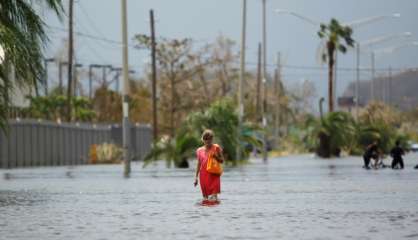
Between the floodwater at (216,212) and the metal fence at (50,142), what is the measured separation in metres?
26.7

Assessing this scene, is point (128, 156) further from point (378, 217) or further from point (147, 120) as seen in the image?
point (147, 120)

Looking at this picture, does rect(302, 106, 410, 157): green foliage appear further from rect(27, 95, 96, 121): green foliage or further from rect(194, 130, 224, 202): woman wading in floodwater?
rect(194, 130, 224, 202): woman wading in floodwater

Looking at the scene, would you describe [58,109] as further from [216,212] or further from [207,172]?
[216,212]

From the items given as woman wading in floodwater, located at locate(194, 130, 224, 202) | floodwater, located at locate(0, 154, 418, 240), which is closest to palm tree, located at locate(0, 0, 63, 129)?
floodwater, located at locate(0, 154, 418, 240)

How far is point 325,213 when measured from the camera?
21172mm

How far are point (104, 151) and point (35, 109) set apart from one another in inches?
953

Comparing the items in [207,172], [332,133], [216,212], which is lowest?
[216,212]

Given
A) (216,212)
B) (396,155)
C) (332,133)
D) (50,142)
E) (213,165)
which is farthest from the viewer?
(332,133)

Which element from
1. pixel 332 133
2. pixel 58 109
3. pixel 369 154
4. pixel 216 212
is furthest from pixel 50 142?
pixel 216 212

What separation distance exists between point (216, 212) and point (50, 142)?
49.7 metres

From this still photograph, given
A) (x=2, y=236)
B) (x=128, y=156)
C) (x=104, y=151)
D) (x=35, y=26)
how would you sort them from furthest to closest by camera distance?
(x=104, y=151), (x=128, y=156), (x=35, y=26), (x=2, y=236)

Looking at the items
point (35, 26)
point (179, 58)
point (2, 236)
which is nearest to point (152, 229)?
point (2, 236)

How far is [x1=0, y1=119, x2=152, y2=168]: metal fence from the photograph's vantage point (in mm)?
64375

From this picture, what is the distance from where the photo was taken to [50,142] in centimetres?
7088
